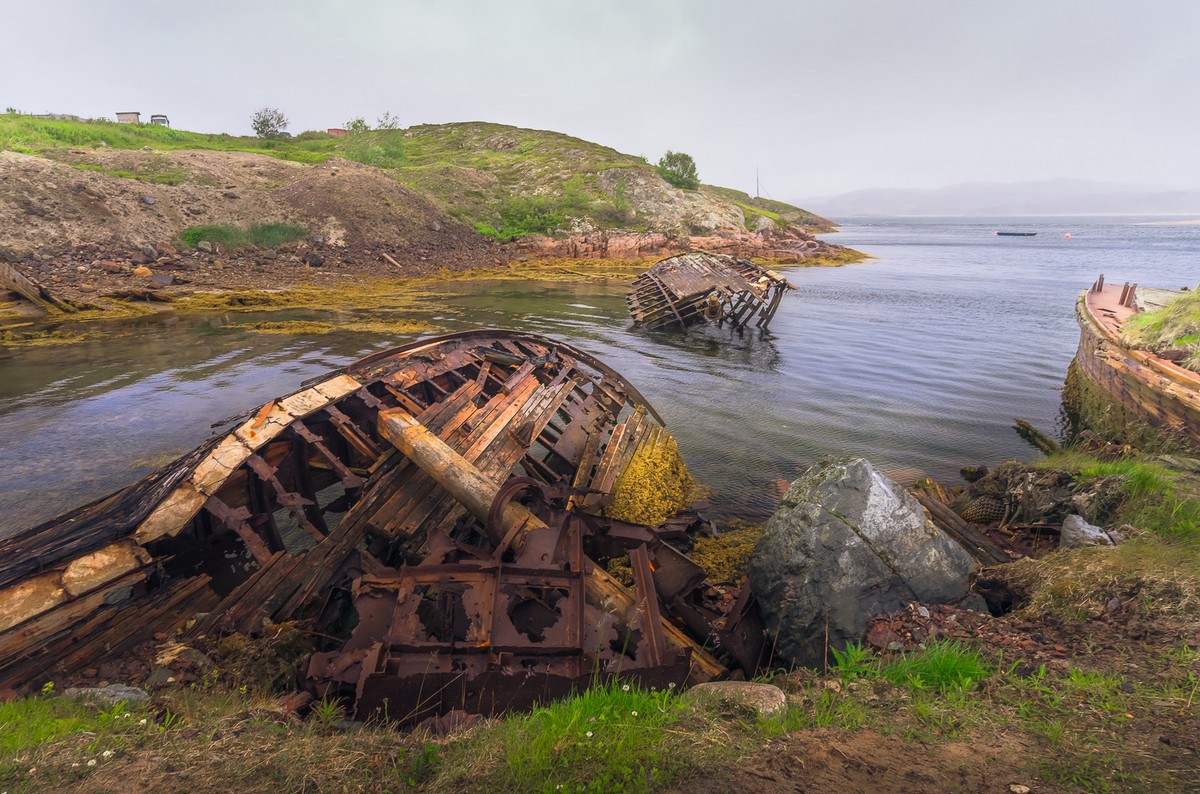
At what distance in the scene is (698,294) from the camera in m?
21.7

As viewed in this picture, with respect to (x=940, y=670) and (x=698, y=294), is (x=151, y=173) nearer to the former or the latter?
(x=698, y=294)

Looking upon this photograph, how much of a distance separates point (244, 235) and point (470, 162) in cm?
4312

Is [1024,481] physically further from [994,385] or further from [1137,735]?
[994,385]

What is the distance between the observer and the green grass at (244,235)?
28.5 metres

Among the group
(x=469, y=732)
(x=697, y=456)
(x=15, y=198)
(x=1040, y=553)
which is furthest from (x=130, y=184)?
(x=1040, y=553)

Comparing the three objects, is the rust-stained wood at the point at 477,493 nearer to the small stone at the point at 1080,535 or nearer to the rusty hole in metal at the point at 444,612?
the rusty hole in metal at the point at 444,612

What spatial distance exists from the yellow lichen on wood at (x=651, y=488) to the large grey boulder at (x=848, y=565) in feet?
7.11

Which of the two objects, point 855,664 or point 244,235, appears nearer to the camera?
point 855,664

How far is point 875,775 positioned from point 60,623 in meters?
Answer: 5.40

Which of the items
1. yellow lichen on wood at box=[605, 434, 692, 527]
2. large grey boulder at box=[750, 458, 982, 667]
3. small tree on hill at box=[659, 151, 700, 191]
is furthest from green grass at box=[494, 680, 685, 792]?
small tree on hill at box=[659, 151, 700, 191]

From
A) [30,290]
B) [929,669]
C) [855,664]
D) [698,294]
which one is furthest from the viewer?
[698,294]

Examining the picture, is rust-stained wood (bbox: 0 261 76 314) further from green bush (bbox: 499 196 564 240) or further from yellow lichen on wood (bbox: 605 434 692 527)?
green bush (bbox: 499 196 564 240)

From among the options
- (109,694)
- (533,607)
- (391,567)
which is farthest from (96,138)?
(533,607)

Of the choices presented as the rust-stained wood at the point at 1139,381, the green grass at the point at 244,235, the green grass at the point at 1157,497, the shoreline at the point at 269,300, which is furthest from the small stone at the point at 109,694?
the green grass at the point at 244,235
